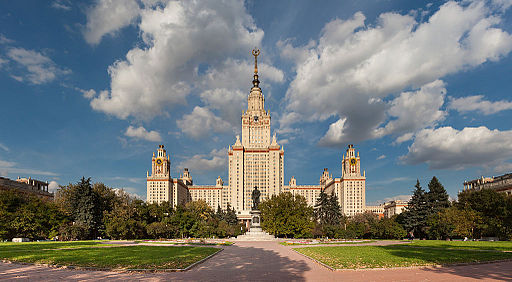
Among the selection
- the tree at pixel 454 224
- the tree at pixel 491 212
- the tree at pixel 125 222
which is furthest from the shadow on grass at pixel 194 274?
the tree at pixel 454 224

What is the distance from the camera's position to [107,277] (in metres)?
15.7

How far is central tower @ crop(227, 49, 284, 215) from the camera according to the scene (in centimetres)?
18325

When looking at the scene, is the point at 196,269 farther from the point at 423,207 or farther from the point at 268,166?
the point at 268,166

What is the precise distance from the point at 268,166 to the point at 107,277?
171561mm

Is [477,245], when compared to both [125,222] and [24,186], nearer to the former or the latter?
[125,222]

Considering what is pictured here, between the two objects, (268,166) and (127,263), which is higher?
(268,166)

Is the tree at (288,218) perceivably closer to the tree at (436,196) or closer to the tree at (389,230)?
the tree at (389,230)

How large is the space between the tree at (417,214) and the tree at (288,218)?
2399 centimetres

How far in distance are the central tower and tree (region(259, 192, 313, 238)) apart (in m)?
110

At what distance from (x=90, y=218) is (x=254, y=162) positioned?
134 metres

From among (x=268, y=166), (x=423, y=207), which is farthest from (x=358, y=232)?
(x=268, y=166)

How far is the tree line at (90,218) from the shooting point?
50812mm

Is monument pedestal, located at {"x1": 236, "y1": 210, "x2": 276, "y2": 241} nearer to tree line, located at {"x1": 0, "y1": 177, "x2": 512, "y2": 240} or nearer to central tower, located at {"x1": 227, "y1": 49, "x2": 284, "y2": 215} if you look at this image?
tree line, located at {"x1": 0, "y1": 177, "x2": 512, "y2": 240}

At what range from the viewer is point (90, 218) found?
57344 mm
